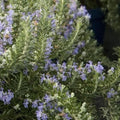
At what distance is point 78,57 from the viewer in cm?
271

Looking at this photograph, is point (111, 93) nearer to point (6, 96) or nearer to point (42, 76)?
point (42, 76)

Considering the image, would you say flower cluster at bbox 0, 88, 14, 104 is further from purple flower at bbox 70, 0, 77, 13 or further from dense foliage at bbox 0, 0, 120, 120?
purple flower at bbox 70, 0, 77, 13

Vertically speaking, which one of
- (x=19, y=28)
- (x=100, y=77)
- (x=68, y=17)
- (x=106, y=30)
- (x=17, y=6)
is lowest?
(x=100, y=77)

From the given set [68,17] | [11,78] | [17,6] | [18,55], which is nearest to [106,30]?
[68,17]

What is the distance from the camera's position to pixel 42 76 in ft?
6.86

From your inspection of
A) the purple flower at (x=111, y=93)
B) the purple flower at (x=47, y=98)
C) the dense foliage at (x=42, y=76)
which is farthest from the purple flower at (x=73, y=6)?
the purple flower at (x=47, y=98)

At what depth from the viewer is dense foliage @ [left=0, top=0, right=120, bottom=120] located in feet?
5.61

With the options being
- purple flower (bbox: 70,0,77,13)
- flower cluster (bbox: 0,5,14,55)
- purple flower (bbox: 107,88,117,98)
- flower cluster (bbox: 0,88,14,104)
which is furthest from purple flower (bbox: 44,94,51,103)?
purple flower (bbox: 70,0,77,13)

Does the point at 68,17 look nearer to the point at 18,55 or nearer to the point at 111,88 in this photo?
the point at 111,88

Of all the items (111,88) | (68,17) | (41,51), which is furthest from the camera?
(68,17)

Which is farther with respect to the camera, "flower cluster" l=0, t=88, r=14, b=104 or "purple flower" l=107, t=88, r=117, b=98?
"purple flower" l=107, t=88, r=117, b=98

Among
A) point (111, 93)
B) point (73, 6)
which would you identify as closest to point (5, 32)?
point (111, 93)

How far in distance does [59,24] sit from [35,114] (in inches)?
34.6

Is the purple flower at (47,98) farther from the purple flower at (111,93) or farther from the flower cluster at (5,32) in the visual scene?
the purple flower at (111,93)
